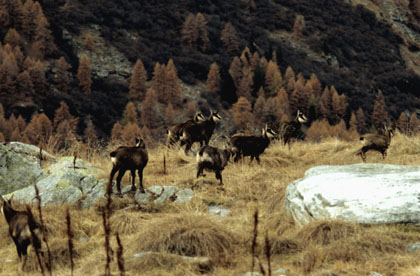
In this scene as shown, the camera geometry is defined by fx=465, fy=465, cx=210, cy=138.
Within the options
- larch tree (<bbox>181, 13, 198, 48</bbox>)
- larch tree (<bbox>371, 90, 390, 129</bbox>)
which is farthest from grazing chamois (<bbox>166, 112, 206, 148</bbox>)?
larch tree (<bbox>181, 13, 198, 48</bbox>)

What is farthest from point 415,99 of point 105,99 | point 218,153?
point 218,153

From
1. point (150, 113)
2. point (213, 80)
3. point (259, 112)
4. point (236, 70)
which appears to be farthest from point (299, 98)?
point (150, 113)

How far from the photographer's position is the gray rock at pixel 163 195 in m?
8.33

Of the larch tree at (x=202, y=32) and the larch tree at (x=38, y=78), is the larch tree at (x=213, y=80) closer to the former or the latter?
the larch tree at (x=202, y=32)

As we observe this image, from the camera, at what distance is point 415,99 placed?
120 m

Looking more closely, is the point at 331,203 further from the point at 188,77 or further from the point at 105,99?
the point at 188,77

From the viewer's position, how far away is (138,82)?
112188 mm

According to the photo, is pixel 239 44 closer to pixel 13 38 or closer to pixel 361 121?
pixel 361 121

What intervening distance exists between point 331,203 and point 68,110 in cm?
9439

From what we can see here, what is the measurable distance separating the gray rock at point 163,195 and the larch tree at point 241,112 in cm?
9788

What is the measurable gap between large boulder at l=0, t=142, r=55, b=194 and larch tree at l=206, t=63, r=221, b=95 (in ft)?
355

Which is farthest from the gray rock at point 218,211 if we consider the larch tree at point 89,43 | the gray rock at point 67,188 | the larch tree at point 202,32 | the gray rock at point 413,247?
the larch tree at point 202,32

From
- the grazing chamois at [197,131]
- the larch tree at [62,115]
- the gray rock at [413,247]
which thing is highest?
the gray rock at [413,247]

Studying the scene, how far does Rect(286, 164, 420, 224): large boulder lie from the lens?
6238 millimetres
